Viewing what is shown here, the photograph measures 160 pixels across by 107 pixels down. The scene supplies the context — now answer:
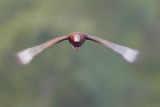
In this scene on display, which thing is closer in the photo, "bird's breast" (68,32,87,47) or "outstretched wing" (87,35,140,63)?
"bird's breast" (68,32,87,47)

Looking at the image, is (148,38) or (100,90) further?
(148,38)

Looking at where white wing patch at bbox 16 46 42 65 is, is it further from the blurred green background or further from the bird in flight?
the blurred green background

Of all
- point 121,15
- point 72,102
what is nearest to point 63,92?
point 72,102

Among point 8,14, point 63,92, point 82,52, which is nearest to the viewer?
point 82,52

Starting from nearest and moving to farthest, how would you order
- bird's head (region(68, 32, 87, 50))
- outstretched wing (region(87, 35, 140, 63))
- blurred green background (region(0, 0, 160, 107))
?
bird's head (region(68, 32, 87, 50)), outstretched wing (region(87, 35, 140, 63)), blurred green background (region(0, 0, 160, 107))

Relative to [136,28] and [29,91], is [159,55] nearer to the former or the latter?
[136,28]

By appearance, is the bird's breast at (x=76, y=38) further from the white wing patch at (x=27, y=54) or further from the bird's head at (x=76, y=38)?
the white wing patch at (x=27, y=54)

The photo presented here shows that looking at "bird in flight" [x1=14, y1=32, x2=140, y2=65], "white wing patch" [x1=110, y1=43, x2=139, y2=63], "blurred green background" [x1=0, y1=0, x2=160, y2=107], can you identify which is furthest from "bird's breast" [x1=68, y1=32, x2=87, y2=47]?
"blurred green background" [x1=0, y1=0, x2=160, y2=107]
